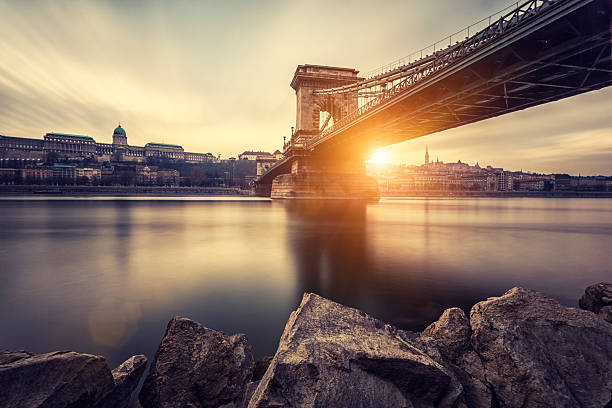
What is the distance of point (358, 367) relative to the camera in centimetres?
217

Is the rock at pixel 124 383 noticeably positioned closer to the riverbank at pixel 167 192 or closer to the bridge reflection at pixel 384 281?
the bridge reflection at pixel 384 281

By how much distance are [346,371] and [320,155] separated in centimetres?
4387

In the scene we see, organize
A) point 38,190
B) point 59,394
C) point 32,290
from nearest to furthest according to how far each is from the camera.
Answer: point 59,394, point 32,290, point 38,190

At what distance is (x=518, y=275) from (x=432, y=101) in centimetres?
1880

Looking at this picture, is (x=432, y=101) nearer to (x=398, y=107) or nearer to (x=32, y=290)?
(x=398, y=107)

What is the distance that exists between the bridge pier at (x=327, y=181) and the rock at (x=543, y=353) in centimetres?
4115

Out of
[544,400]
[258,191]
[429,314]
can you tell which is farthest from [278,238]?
[258,191]

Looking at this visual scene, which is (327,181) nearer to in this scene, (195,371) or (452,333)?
(452,333)

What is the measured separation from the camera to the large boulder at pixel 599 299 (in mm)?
3914

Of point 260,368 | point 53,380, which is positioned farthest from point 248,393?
point 53,380

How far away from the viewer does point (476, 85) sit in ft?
59.3

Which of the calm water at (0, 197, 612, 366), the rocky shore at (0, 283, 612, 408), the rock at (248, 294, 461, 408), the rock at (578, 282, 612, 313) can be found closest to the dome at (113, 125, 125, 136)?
the calm water at (0, 197, 612, 366)

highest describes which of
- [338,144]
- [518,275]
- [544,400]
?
[338,144]

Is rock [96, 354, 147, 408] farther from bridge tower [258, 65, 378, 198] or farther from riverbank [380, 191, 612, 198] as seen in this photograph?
riverbank [380, 191, 612, 198]
